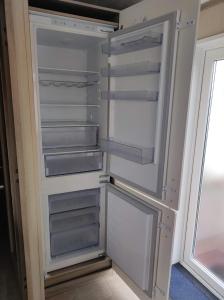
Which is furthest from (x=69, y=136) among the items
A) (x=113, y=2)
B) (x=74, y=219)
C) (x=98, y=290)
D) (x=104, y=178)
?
(x=98, y=290)

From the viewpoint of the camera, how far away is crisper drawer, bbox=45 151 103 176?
170cm

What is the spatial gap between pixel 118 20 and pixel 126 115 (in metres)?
0.68

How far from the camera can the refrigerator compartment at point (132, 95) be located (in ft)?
4.06

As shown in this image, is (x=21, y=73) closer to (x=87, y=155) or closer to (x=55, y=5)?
(x=55, y=5)

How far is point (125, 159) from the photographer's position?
1519mm

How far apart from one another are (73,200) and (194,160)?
1051 mm

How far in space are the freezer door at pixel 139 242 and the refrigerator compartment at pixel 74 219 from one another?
0.19 m

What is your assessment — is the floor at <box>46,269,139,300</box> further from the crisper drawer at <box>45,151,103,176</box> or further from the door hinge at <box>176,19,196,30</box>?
the door hinge at <box>176,19,196,30</box>

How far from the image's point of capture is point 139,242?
148 cm

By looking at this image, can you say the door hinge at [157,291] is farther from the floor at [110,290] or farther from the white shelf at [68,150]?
the white shelf at [68,150]

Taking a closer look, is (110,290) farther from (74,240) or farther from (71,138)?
(71,138)

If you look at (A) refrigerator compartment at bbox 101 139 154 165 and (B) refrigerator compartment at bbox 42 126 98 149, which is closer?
(A) refrigerator compartment at bbox 101 139 154 165

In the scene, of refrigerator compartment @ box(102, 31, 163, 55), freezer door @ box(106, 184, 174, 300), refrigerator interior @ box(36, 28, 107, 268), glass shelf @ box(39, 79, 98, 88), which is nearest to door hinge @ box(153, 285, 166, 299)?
freezer door @ box(106, 184, 174, 300)

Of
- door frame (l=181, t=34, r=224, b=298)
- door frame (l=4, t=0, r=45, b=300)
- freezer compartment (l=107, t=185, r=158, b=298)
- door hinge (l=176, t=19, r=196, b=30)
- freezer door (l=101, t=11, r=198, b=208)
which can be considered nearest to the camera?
door frame (l=4, t=0, r=45, b=300)
